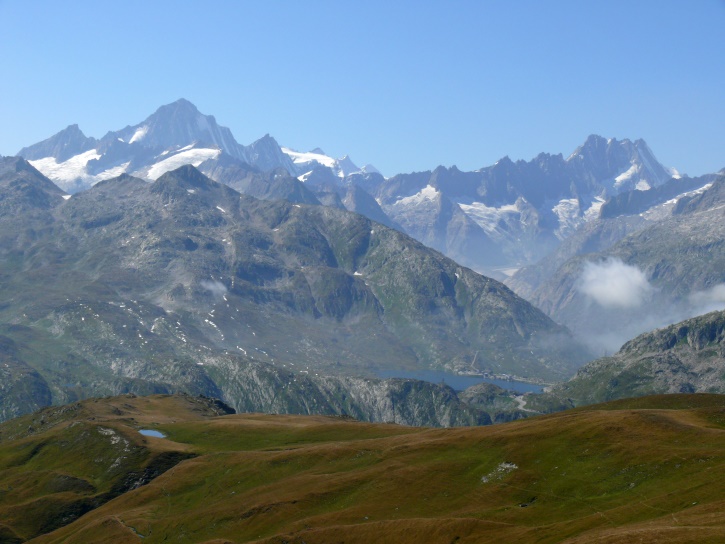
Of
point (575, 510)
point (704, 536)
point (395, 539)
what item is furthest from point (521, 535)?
point (704, 536)

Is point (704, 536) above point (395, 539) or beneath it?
above

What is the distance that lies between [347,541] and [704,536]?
245ft

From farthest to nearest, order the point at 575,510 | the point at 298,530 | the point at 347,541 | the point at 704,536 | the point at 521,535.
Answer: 1. the point at 298,530
2. the point at 347,541
3. the point at 575,510
4. the point at 521,535
5. the point at 704,536

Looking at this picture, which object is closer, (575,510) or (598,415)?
(575,510)

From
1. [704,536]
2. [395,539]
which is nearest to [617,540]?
[704,536]

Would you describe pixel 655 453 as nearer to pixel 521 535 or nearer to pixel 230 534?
pixel 521 535

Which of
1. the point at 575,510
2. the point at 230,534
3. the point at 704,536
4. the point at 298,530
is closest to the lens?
the point at 704,536

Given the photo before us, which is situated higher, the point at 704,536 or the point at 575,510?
the point at 704,536

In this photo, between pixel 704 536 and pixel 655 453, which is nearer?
pixel 704 536

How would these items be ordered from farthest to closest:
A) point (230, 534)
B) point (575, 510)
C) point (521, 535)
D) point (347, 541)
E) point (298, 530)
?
point (230, 534) < point (298, 530) < point (347, 541) < point (575, 510) < point (521, 535)

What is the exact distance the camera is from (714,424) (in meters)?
183

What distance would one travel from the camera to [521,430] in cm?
19738

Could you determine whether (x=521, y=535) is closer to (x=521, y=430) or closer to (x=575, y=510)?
(x=575, y=510)

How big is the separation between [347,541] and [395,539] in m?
11.2
